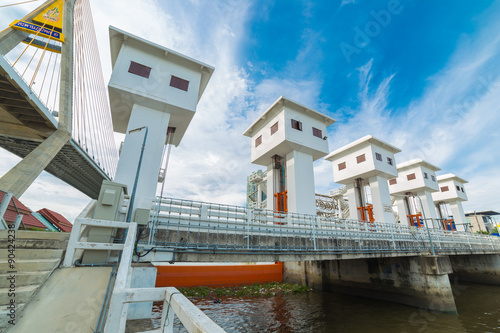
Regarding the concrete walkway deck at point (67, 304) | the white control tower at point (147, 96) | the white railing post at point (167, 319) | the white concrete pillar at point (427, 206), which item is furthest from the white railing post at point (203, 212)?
the white concrete pillar at point (427, 206)

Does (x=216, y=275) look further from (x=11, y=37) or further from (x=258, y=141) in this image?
(x=11, y=37)

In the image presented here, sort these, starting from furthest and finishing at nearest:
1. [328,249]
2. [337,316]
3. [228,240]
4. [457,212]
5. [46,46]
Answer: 1. [457,212]
2. [46,46]
3. [337,316]
4. [328,249]
5. [228,240]

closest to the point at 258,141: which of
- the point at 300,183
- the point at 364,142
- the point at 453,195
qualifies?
the point at 300,183

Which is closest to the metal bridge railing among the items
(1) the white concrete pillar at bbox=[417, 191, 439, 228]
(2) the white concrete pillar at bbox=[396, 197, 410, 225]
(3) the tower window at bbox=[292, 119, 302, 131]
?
(3) the tower window at bbox=[292, 119, 302, 131]

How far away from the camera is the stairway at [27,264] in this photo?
3.05m

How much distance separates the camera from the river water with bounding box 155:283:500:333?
8.37m

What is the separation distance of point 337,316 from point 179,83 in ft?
47.9

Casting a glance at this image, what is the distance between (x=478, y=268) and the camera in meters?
20.2

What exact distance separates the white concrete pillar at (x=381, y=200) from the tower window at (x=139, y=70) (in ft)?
71.6

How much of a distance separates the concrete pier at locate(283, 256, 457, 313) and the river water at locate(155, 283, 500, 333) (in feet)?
1.80

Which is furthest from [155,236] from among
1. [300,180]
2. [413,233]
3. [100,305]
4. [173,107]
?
[413,233]

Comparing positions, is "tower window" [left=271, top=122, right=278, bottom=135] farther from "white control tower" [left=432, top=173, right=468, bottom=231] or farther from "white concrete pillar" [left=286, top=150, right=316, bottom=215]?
"white control tower" [left=432, top=173, right=468, bottom=231]

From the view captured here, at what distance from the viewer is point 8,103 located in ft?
43.3

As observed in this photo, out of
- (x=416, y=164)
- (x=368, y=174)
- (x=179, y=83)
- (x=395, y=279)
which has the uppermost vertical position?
(x=416, y=164)
